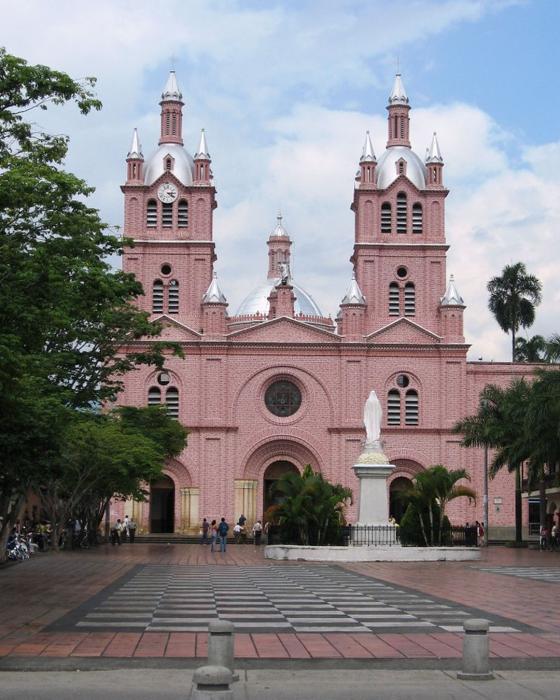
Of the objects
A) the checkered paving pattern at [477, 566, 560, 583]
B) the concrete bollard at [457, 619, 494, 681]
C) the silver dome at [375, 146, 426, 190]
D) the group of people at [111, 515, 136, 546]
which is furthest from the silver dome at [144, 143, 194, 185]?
the concrete bollard at [457, 619, 494, 681]

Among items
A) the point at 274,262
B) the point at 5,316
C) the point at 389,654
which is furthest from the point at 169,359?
the point at 389,654

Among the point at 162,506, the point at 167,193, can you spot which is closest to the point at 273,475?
the point at 162,506

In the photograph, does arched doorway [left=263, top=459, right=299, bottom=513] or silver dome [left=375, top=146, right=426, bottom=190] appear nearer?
arched doorway [left=263, top=459, right=299, bottom=513]

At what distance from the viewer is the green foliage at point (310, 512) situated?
121ft

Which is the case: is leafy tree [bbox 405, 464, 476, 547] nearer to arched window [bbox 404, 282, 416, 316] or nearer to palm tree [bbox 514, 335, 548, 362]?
arched window [bbox 404, 282, 416, 316]

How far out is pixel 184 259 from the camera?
63.0 m

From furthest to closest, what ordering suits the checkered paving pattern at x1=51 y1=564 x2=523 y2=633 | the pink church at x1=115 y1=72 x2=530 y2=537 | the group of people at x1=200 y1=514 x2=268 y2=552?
the pink church at x1=115 y1=72 x2=530 y2=537 → the group of people at x1=200 y1=514 x2=268 y2=552 → the checkered paving pattern at x1=51 y1=564 x2=523 y2=633

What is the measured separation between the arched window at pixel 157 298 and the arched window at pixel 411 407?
13.9 m

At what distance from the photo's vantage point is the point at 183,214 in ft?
209

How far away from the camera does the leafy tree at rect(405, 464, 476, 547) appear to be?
3681 centimetres

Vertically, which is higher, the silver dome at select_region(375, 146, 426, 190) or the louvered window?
the silver dome at select_region(375, 146, 426, 190)

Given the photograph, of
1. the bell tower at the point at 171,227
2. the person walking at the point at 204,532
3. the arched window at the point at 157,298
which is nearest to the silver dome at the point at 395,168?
the bell tower at the point at 171,227

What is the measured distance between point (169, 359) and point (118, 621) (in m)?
45.2

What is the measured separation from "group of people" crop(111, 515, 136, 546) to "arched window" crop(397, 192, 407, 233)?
21334 millimetres
